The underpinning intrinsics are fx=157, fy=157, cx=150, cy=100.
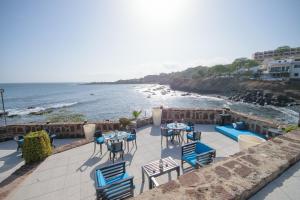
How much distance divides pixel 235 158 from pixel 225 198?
93cm

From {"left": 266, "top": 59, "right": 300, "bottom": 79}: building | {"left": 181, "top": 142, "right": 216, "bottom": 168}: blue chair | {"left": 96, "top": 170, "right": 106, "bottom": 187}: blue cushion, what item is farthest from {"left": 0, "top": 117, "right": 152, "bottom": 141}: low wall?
{"left": 266, "top": 59, "right": 300, "bottom": 79}: building

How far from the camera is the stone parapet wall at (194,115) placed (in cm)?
833

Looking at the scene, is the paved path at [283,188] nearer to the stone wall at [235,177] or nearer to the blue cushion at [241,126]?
the stone wall at [235,177]

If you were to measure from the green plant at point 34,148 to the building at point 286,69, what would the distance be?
5483cm

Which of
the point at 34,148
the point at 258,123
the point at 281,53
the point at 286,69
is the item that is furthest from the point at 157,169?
the point at 281,53

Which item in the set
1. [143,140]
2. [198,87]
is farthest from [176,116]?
[198,87]

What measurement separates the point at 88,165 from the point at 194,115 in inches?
233

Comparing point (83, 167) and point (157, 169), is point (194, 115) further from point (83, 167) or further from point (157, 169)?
point (83, 167)

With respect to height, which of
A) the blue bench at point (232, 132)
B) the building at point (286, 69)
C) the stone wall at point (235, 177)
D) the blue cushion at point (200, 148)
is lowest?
the blue bench at point (232, 132)

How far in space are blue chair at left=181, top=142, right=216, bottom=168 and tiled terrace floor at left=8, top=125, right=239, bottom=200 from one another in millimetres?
558

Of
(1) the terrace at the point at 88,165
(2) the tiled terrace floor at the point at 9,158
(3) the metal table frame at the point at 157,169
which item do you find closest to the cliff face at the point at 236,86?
(1) the terrace at the point at 88,165

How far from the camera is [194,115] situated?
8656 millimetres

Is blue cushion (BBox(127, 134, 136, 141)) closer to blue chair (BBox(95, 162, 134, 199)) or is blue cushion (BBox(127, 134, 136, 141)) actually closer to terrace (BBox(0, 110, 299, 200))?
terrace (BBox(0, 110, 299, 200))

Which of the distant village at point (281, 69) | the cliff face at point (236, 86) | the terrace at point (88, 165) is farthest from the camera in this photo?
the distant village at point (281, 69)
